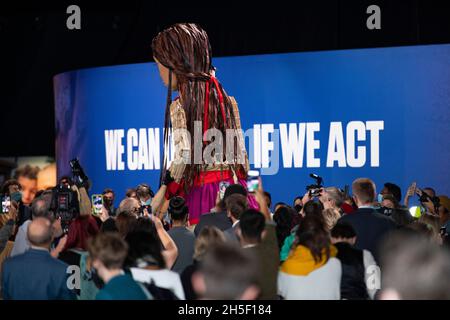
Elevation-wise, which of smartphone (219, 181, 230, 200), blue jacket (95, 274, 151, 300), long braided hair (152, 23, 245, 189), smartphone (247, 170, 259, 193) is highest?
long braided hair (152, 23, 245, 189)

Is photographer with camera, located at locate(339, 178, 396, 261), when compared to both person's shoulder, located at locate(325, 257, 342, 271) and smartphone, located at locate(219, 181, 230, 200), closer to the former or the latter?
smartphone, located at locate(219, 181, 230, 200)

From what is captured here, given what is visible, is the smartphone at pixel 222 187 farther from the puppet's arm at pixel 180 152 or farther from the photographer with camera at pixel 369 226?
the photographer with camera at pixel 369 226

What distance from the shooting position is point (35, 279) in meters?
5.76

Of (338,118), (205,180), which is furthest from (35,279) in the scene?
(338,118)

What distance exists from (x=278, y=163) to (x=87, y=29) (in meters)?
8.92

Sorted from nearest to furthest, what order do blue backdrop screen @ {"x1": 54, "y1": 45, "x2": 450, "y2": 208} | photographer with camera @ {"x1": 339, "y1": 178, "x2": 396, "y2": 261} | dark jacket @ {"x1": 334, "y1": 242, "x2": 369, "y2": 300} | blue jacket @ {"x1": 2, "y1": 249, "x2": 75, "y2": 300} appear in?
blue jacket @ {"x1": 2, "y1": 249, "x2": 75, "y2": 300} → dark jacket @ {"x1": 334, "y1": 242, "x2": 369, "y2": 300} → photographer with camera @ {"x1": 339, "y1": 178, "x2": 396, "y2": 261} → blue backdrop screen @ {"x1": 54, "y1": 45, "x2": 450, "y2": 208}

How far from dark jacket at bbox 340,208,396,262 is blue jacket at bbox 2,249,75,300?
2.43 metres

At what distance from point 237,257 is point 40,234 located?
80.9 inches

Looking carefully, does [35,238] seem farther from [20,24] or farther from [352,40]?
[20,24]

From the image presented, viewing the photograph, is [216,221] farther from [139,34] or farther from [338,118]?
[139,34]

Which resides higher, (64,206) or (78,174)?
(78,174)

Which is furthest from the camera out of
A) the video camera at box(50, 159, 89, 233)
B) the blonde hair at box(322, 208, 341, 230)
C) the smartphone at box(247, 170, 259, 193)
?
the video camera at box(50, 159, 89, 233)

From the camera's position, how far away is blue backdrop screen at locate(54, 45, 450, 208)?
1324cm

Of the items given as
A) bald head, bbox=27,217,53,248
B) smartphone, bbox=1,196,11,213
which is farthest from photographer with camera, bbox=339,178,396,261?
smartphone, bbox=1,196,11,213
